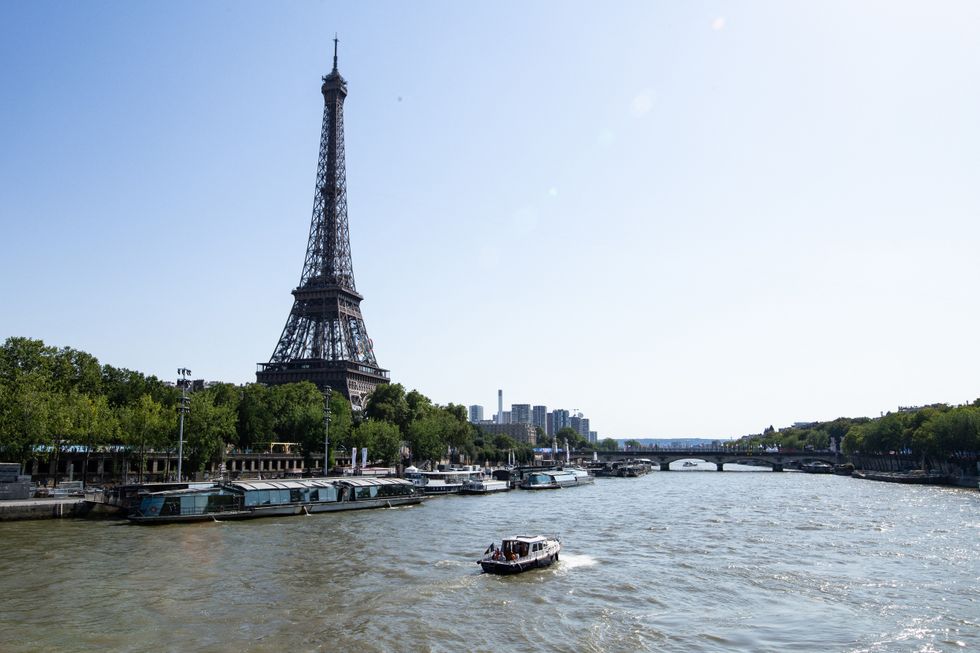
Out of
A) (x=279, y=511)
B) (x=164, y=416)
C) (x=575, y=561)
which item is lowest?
(x=575, y=561)

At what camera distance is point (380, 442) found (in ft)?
408

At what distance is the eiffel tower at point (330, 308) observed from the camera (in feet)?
507

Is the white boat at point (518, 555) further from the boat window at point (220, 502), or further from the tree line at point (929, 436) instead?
the tree line at point (929, 436)

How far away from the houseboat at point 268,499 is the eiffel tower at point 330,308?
230ft

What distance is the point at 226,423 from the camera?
95.8m

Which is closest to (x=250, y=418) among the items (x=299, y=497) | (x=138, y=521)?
(x=299, y=497)

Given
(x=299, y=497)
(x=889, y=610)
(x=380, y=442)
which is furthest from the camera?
(x=380, y=442)

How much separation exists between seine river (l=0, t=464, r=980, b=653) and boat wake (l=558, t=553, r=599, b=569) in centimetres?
19

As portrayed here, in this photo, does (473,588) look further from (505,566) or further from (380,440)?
(380,440)

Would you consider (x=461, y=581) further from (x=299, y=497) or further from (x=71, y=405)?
(x=71, y=405)

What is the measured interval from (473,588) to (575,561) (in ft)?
35.6

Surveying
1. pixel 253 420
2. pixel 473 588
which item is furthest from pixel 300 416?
pixel 473 588

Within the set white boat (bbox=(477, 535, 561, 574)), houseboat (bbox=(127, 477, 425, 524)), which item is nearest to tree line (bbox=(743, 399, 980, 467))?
houseboat (bbox=(127, 477, 425, 524))

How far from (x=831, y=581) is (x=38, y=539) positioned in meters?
51.1
